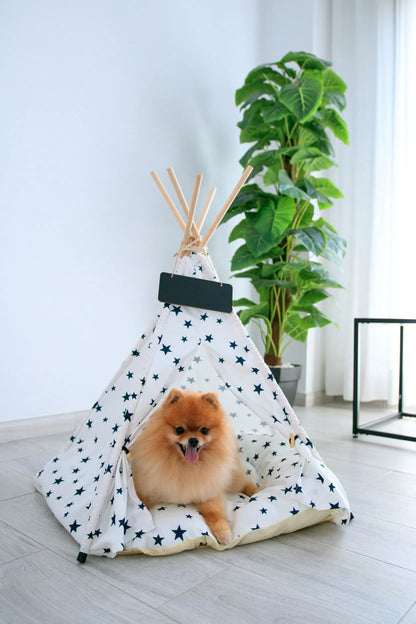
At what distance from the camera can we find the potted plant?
8.52ft

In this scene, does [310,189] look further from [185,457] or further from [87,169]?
[185,457]

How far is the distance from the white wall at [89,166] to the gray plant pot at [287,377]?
78cm

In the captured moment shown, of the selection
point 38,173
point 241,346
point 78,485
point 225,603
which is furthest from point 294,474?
point 38,173

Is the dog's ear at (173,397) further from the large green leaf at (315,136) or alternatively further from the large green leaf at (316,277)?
the large green leaf at (315,136)

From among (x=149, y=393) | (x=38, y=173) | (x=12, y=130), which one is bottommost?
(x=149, y=393)

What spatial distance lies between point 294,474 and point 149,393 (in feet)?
1.64

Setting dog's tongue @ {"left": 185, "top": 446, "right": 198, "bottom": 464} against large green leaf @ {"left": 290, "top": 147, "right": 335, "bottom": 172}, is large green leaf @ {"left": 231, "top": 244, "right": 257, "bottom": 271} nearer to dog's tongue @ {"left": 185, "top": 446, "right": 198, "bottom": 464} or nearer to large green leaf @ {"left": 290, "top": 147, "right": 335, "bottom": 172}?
large green leaf @ {"left": 290, "top": 147, "right": 335, "bottom": 172}

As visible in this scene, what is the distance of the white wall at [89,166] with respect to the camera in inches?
86.4

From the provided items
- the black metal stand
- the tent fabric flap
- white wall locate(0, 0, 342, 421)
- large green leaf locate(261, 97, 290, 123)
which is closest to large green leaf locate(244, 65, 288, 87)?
large green leaf locate(261, 97, 290, 123)

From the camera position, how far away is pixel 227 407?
1.85 metres

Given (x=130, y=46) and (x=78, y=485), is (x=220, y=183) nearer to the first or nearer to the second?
(x=130, y=46)

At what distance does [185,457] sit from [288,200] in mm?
1730

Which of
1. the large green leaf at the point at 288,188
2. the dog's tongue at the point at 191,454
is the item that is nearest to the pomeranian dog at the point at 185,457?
the dog's tongue at the point at 191,454

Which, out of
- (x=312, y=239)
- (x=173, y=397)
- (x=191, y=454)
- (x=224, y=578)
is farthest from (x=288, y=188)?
(x=224, y=578)
